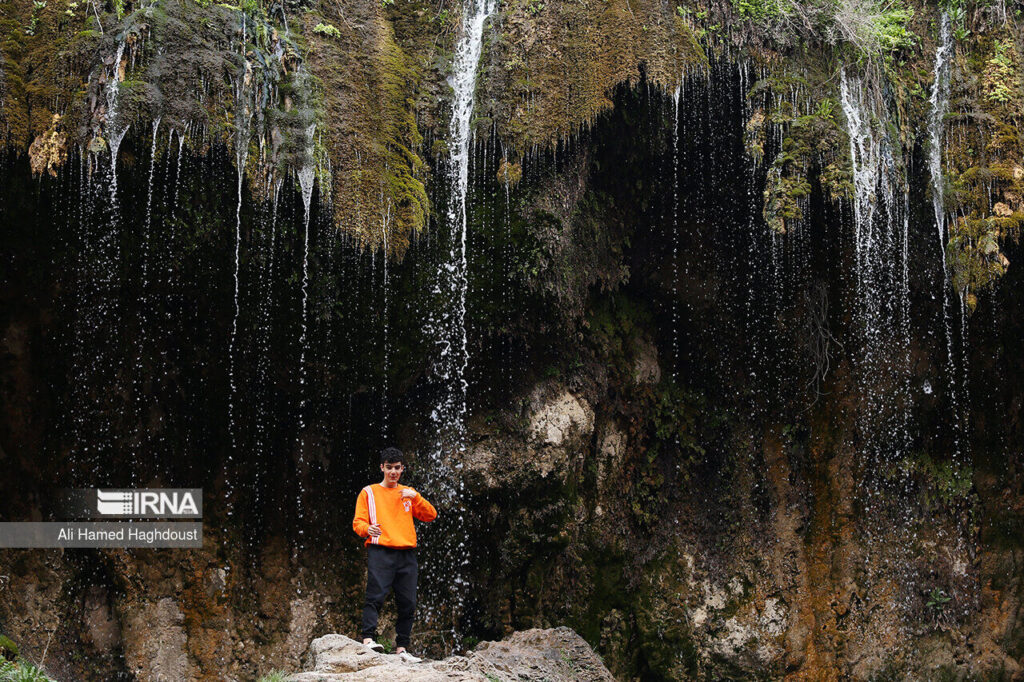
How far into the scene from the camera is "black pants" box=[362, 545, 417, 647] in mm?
5707

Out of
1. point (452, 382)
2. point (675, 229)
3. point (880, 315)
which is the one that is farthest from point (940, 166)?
point (452, 382)

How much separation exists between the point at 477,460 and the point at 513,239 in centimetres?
206

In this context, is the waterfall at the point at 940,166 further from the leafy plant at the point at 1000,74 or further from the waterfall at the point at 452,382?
the waterfall at the point at 452,382

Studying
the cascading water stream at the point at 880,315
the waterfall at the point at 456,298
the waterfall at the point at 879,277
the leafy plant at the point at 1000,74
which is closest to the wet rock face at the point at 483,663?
the waterfall at the point at 456,298

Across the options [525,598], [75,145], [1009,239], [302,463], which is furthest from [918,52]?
[75,145]

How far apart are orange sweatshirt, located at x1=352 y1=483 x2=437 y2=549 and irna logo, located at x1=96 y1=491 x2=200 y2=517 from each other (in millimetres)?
2872

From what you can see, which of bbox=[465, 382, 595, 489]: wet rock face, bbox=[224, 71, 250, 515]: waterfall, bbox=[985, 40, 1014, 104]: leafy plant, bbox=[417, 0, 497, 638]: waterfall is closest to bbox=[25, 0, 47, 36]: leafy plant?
bbox=[224, 71, 250, 515]: waterfall

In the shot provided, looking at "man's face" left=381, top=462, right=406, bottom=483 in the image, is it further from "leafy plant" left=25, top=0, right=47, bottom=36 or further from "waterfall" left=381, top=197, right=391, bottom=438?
"leafy plant" left=25, top=0, right=47, bottom=36

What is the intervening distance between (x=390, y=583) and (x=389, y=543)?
26 centimetres

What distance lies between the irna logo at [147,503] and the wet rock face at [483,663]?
2.78 metres

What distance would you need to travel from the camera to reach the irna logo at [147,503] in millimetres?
7793

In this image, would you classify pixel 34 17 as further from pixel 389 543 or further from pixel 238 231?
pixel 389 543

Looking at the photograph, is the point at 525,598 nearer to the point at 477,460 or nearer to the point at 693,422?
the point at 477,460

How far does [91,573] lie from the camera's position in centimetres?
789
